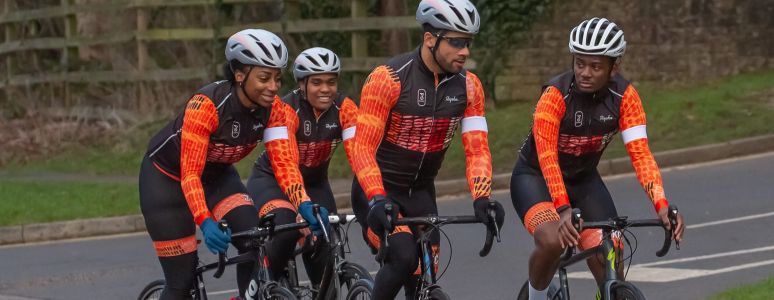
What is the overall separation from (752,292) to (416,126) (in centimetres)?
261

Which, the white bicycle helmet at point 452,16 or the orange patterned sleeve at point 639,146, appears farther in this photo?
the white bicycle helmet at point 452,16

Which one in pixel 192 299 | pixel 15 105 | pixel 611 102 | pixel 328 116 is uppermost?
pixel 611 102

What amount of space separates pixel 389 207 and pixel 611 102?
1.23m

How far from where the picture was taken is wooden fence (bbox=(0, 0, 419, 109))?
21.8 metres

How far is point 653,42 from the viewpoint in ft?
70.1

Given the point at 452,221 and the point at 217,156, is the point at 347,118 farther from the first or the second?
the point at 452,221

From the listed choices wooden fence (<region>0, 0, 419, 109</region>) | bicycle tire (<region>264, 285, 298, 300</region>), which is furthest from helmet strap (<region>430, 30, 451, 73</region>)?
wooden fence (<region>0, 0, 419, 109</region>)

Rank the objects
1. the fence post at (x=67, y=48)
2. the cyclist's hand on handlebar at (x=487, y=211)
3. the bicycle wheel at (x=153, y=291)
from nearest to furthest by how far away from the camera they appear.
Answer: the cyclist's hand on handlebar at (x=487, y=211)
the bicycle wheel at (x=153, y=291)
the fence post at (x=67, y=48)

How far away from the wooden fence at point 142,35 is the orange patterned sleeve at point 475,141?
12.8m

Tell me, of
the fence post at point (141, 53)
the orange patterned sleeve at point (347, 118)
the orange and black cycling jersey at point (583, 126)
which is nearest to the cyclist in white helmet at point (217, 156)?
the orange patterned sleeve at point (347, 118)

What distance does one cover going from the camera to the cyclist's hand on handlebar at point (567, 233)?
7.30 meters

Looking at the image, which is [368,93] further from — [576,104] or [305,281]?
[305,281]

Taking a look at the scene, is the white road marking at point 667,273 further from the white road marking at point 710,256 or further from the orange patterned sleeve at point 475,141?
the orange patterned sleeve at point 475,141

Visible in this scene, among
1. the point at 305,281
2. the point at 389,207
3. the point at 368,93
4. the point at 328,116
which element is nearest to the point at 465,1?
the point at 368,93
